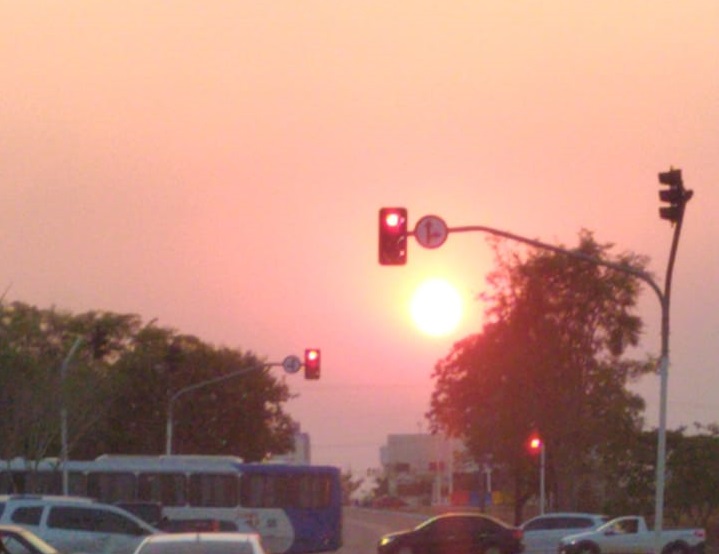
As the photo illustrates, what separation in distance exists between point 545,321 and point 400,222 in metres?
41.6

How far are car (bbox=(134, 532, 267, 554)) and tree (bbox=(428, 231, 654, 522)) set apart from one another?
4950 centimetres

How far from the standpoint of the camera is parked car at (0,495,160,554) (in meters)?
35.1

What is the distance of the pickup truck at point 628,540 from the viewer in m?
47.2

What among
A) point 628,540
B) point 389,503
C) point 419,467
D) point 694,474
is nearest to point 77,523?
point 628,540

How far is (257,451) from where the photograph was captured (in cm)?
7756

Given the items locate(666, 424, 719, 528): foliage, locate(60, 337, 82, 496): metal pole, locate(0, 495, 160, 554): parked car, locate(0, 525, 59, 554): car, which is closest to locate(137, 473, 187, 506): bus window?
locate(60, 337, 82, 496): metal pole

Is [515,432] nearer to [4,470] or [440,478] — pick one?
[4,470]

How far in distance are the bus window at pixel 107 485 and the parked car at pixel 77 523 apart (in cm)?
1503

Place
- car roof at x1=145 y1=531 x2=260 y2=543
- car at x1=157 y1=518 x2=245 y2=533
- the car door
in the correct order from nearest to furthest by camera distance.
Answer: car roof at x1=145 y1=531 x2=260 y2=543 < the car door < car at x1=157 y1=518 x2=245 y2=533

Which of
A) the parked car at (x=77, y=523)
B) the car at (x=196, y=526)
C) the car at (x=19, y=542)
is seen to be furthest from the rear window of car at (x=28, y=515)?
the car at (x=19, y=542)

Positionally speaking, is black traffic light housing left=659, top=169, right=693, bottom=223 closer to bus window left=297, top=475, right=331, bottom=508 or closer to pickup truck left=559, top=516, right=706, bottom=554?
pickup truck left=559, top=516, right=706, bottom=554

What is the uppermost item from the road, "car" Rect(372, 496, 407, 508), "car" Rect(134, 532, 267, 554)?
"car" Rect(134, 532, 267, 554)

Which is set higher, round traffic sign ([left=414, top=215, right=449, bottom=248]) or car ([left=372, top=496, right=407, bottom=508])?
round traffic sign ([left=414, top=215, right=449, bottom=248])

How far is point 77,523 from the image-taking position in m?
36.0
